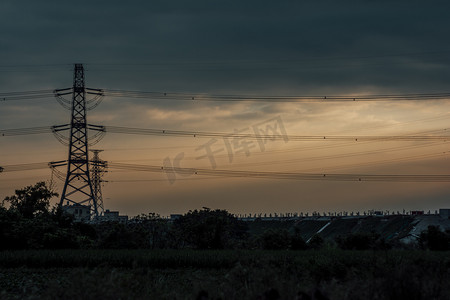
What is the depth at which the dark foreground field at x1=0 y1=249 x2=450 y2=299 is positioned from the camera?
67.2 ft

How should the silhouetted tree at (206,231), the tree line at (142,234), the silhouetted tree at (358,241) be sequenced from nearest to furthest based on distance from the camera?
the tree line at (142,234), the silhouetted tree at (206,231), the silhouetted tree at (358,241)

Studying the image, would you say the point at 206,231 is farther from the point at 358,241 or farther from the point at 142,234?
the point at 358,241

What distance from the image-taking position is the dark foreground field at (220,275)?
2048 centimetres

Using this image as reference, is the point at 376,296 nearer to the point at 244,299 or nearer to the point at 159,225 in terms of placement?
the point at 244,299

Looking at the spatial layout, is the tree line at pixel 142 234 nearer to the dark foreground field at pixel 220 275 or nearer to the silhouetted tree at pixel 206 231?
the silhouetted tree at pixel 206 231

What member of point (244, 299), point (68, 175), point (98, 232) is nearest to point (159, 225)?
point (98, 232)

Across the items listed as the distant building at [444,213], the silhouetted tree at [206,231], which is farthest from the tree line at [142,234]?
the distant building at [444,213]

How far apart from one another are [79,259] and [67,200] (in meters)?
31.1

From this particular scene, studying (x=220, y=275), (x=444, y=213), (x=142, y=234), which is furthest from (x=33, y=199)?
(x=444, y=213)

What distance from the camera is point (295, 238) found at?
274 ft

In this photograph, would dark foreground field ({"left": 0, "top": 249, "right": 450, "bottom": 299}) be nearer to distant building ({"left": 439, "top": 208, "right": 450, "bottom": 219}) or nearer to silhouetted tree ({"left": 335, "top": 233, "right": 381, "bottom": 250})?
silhouetted tree ({"left": 335, "top": 233, "right": 381, "bottom": 250})

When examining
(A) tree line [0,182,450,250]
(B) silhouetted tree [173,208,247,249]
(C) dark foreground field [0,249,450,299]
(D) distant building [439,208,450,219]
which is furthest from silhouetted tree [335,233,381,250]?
(D) distant building [439,208,450,219]

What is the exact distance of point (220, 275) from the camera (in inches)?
1981

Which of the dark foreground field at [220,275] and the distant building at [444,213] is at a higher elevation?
the distant building at [444,213]
